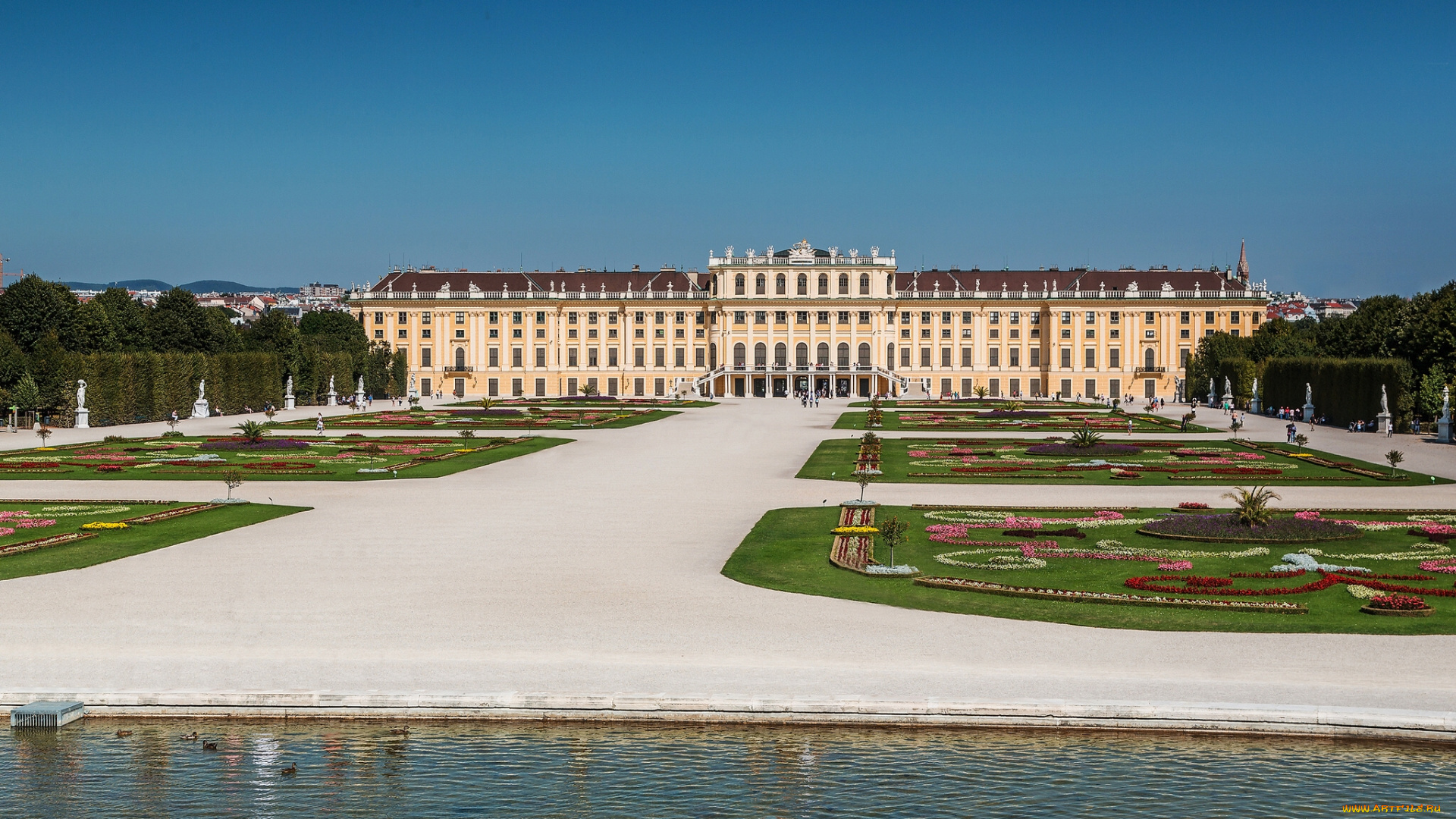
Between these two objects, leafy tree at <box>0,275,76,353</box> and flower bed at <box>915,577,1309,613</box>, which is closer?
flower bed at <box>915,577,1309,613</box>

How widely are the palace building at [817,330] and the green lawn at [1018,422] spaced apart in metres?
40.0

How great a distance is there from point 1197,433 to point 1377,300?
29077 mm

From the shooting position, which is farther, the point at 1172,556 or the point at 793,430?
the point at 793,430

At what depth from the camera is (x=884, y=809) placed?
37.9ft

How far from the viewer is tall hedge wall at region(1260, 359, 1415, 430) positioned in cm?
6122

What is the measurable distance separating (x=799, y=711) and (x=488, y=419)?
2293 inches

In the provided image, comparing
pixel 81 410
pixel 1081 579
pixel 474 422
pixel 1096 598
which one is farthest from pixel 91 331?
pixel 1096 598

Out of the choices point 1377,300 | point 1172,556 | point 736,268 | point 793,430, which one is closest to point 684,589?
point 1172,556

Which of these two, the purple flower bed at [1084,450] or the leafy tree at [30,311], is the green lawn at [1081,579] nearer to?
the purple flower bed at [1084,450]

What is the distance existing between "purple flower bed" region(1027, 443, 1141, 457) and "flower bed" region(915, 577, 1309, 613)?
26.9 metres

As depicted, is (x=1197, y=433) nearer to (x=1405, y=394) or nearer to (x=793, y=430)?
(x=1405, y=394)

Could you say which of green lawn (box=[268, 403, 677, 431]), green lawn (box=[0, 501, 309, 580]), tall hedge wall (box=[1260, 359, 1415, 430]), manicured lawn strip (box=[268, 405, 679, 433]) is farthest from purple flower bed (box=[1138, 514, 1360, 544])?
tall hedge wall (box=[1260, 359, 1415, 430])

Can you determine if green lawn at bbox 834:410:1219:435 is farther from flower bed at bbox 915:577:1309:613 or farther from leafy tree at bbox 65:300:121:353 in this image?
leafy tree at bbox 65:300:121:353

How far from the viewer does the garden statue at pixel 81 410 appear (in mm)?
61500
